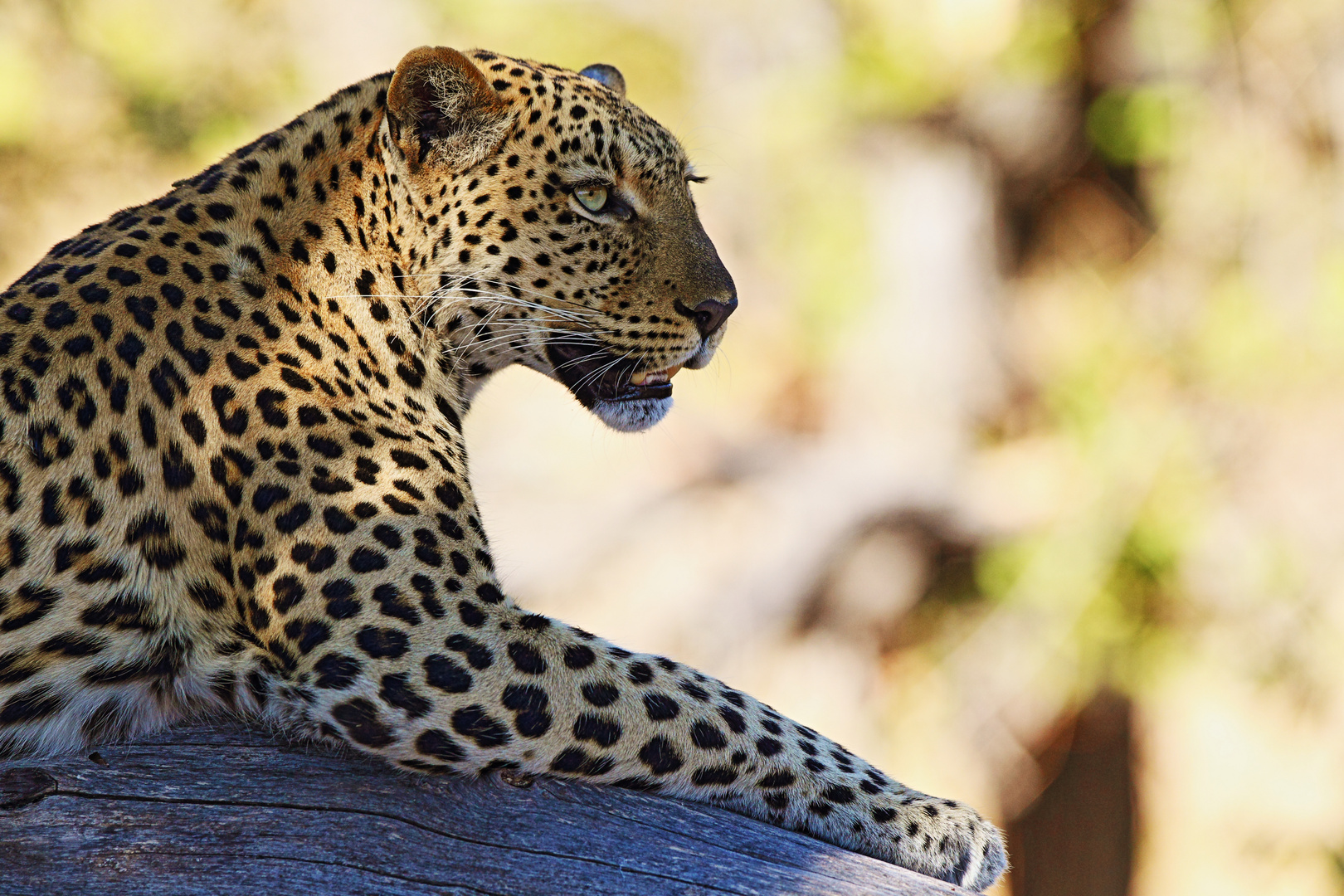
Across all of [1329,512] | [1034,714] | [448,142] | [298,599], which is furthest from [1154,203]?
[298,599]

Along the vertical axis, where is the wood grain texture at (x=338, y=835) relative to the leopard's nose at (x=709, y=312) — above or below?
below

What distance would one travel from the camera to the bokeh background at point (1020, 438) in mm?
13266

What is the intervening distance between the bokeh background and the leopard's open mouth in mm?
8620

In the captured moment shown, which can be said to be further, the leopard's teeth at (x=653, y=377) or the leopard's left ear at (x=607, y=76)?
the leopard's left ear at (x=607, y=76)

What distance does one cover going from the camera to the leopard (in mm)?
4055

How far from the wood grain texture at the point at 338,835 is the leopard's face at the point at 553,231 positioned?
160 cm

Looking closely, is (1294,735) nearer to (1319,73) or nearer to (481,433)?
(1319,73)

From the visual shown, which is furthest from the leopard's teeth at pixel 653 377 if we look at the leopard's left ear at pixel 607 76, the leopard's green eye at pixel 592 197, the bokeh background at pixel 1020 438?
the bokeh background at pixel 1020 438

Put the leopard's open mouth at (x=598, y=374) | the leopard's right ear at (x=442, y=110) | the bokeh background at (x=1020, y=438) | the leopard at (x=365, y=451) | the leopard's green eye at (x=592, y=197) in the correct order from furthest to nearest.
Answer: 1. the bokeh background at (x=1020, y=438)
2. the leopard's open mouth at (x=598, y=374)
3. the leopard's green eye at (x=592, y=197)
4. the leopard's right ear at (x=442, y=110)
5. the leopard at (x=365, y=451)

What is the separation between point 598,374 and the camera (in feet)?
16.8

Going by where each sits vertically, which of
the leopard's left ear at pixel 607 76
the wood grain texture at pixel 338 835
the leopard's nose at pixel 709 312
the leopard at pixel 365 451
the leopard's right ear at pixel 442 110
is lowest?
the wood grain texture at pixel 338 835

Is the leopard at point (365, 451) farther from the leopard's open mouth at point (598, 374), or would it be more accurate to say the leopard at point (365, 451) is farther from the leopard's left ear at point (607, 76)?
the leopard's left ear at point (607, 76)

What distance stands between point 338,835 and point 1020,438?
11556 mm

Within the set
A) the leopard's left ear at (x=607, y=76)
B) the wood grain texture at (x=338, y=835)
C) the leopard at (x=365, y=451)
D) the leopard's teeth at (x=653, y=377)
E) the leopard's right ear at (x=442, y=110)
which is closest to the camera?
the wood grain texture at (x=338, y=835)
